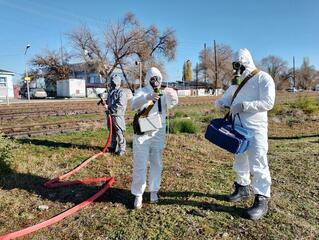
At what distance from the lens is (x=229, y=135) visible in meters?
4.08

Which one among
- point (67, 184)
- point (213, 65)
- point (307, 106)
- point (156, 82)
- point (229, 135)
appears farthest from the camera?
point (213, 65)

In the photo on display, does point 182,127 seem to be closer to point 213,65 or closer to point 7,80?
point 7,80

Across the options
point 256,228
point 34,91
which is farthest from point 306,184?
point 34,91

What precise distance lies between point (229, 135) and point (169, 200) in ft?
4.58

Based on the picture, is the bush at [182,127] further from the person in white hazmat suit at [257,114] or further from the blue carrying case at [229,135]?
the person in white hazmat suit at [257,114]

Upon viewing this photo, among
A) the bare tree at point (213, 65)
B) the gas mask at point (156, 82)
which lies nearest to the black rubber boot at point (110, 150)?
the gas mask at point (156, 82)

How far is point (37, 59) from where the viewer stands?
6331cm

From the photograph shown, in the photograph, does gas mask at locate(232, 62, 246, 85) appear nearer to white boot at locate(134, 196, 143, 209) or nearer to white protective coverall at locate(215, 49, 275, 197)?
white protective coverall at locate(215, 49, 275, 197)

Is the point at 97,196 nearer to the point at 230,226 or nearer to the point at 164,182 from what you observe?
the point at 164,182

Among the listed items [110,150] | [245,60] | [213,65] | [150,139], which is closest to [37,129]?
[110,150]

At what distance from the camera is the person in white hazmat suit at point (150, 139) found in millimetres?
4328

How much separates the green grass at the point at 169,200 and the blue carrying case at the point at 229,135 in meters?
0.92

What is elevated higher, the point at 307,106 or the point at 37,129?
the point at 307,106

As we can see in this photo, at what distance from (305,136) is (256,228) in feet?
27.8
